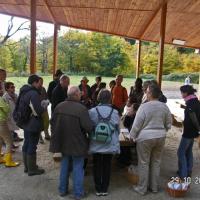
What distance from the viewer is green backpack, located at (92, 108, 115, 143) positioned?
4.08 m

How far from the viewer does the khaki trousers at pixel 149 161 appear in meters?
4.24

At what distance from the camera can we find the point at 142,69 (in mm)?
26594

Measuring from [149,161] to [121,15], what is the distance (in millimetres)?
6248

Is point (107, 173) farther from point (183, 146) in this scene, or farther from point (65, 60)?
point (65, 60)

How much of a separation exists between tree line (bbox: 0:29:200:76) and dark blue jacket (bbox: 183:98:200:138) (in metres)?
21.1

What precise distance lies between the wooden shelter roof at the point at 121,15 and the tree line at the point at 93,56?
42.4ft

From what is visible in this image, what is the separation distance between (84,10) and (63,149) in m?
6.17

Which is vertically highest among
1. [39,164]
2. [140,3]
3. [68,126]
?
[140,3]

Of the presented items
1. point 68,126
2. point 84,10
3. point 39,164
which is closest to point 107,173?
point 68,126

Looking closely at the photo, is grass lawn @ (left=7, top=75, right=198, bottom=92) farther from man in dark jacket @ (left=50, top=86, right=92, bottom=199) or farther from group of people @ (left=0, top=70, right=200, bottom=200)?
man in dark jacket @ (left=50, top=86, right=92, bottom=199)

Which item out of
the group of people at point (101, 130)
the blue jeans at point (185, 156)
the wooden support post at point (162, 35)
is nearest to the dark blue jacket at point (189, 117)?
the group of people at point (101, 130)

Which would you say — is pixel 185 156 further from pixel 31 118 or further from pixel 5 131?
pixel 5 131

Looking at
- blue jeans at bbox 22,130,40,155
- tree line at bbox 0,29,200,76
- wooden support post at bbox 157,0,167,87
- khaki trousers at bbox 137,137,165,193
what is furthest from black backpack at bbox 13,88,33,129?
tree line at bbox 0,29,200,76

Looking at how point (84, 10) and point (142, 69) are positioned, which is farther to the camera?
point (142, 69)
